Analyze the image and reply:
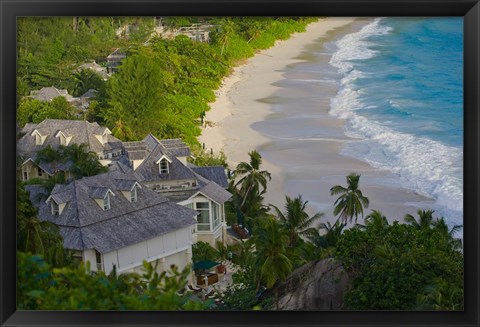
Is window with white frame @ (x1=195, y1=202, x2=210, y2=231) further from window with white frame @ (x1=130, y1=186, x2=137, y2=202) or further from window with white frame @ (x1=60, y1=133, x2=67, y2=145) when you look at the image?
window with white frame @ (x1=60, y1=133, x2=67, y2=145)

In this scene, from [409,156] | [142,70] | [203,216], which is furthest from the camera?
[409,156]

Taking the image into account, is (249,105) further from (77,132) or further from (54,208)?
(54,208)

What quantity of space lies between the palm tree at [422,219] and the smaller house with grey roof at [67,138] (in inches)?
117

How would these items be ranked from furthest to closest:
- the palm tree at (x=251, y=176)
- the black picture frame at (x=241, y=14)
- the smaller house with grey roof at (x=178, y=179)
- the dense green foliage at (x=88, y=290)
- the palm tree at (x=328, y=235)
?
the palm tree at (x=251, y=176), the palm tree at (x=328, y=235), the smaller house with grey roof at (x=178, y=179), the black picture frame at (x=241, y=14), the dense green foliage at (x=88, y=290)

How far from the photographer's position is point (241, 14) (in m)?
5.31

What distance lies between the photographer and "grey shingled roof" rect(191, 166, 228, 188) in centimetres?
861

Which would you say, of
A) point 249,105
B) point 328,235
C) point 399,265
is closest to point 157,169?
point 249,105

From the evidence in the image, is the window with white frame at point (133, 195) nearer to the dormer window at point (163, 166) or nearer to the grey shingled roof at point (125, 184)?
the grey shingled roof at point (125, 184)

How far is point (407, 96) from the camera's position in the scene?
31.3 feet

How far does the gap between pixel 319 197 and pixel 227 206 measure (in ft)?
3.18

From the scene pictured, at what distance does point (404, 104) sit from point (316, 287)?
2.82 m

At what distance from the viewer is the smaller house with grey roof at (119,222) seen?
7.61 meters

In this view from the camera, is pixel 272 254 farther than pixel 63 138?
No

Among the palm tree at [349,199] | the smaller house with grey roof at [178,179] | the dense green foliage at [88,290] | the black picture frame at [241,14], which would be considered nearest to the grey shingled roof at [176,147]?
the smaller house with grey roof at [178,179]
